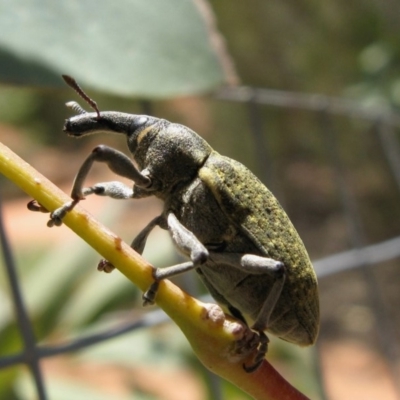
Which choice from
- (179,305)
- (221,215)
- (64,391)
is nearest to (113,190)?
(221,215)

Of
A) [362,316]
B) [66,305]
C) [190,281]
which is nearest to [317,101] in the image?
[190,281]

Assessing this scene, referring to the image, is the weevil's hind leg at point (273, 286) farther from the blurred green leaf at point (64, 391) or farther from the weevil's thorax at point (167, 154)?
the blurred green leaf at point (64, 391)

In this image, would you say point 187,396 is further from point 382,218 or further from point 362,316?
point 382,218

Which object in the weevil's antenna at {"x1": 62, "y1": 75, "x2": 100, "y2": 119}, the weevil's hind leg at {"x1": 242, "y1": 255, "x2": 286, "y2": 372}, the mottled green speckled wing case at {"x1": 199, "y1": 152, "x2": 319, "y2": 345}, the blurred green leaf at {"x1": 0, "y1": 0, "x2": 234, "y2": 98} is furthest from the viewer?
the blurred green leaf at {"x1": 0, "y1": 0, "x2": 234, "y2": 98}

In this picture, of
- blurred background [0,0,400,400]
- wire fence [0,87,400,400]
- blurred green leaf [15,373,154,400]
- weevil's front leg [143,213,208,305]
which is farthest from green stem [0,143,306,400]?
blurred green leaf [15,373,154,400]

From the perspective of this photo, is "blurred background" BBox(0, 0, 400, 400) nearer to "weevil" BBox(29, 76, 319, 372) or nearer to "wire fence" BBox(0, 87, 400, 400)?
"wire fence" BBox(0, 87, 400, 400)
